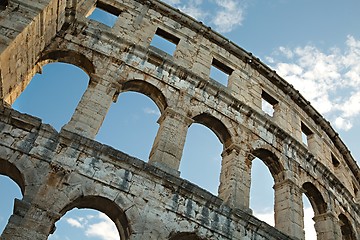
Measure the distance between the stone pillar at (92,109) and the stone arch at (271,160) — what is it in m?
4.63

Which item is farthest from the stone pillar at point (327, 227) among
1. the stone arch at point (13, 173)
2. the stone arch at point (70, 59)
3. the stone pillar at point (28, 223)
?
the stone arch at point (13, 173)

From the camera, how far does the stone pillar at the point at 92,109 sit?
8352mm

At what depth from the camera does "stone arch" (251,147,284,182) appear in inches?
433

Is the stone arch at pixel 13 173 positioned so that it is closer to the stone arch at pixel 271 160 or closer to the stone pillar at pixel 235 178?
the stone pillar at pixel 235 178

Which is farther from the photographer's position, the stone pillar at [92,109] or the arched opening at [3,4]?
the arched opening at [3,4]

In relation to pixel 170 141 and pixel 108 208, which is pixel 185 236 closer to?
pixel 108 208

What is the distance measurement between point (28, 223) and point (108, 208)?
167 centimetres

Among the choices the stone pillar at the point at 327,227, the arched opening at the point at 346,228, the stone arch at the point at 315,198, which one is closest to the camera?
the stone pillar at the point at 327,227

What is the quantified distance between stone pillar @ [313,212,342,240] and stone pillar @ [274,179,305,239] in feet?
4.29

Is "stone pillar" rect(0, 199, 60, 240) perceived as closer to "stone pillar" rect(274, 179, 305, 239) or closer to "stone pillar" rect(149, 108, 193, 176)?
"stone pillar" rect(149, 108, 193, 176)

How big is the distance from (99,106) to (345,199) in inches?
369

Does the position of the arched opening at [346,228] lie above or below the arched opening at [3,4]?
below

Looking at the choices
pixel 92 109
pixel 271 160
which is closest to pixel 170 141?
pixel 92 109

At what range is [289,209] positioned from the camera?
10.0 m
